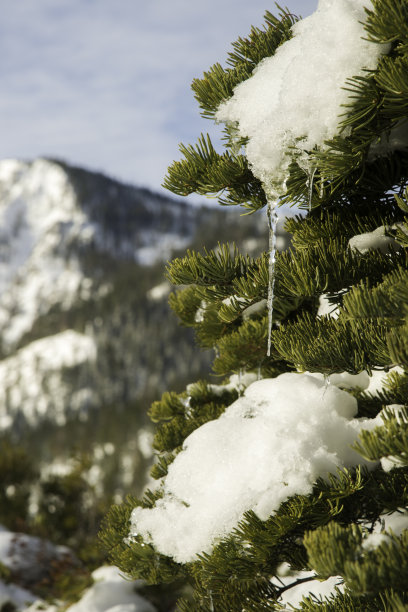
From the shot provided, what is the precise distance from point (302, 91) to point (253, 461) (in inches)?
68.9

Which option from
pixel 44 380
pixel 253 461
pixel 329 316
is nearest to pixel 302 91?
pixel 329 316

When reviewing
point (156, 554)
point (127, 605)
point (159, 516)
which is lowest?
point (127, 605)

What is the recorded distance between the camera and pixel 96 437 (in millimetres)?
95250

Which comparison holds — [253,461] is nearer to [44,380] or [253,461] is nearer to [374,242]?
[374,242]

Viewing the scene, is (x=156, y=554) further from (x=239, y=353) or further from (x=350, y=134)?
(x=350, y=134)

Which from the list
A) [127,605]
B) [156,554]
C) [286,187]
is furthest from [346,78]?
[127,605]

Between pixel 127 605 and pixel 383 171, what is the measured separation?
7923 mm

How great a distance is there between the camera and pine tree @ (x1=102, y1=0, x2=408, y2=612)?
168cm

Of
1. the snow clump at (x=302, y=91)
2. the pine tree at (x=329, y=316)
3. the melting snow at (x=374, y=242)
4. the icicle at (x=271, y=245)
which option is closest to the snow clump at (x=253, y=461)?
the pine tree at (x=329, y=316)

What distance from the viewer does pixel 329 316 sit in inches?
96.8

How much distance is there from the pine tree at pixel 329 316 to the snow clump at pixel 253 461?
4 centimetres

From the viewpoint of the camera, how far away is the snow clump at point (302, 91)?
191cm

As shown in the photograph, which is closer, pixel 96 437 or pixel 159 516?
pixel 159 516

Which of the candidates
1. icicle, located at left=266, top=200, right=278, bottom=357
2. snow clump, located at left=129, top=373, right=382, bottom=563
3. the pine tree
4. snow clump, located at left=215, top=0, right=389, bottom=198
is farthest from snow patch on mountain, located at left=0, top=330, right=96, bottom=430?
snow clump, located at left=215, top=0, right=389, bottom=198
